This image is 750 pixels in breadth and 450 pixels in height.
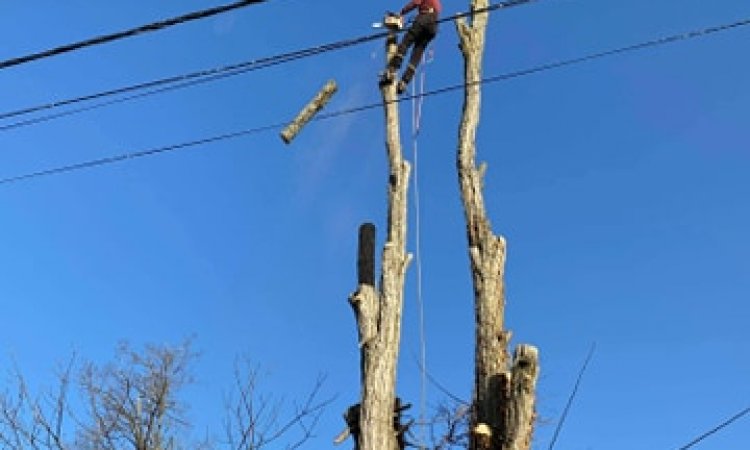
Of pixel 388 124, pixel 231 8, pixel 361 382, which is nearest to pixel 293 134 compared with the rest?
pixel 388 124

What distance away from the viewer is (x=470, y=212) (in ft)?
25.0

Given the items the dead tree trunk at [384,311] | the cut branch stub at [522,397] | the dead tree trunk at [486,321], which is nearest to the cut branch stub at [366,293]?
the dead tree trunk at [384,311]

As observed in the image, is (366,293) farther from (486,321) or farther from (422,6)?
(422,6)

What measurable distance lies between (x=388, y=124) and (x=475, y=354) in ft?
7.50

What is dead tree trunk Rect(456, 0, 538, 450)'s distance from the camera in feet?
19.1

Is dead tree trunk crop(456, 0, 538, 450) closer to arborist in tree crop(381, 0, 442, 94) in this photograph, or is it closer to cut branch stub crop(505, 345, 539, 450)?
cut branch stub crop(505, 345, 539, 450)

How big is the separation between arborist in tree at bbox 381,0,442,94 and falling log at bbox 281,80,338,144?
0.61 meters

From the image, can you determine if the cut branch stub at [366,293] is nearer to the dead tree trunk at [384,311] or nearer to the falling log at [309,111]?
the dead tree trunk at [384,311]

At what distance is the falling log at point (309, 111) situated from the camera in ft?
25.0

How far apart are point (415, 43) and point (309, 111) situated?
4.42 feet

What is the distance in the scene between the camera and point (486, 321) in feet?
22.8

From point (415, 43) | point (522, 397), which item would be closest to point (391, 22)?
point (415, 43)

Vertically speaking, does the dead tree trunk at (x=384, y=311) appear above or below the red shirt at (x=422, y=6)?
below

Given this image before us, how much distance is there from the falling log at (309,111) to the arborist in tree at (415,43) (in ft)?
2.01
